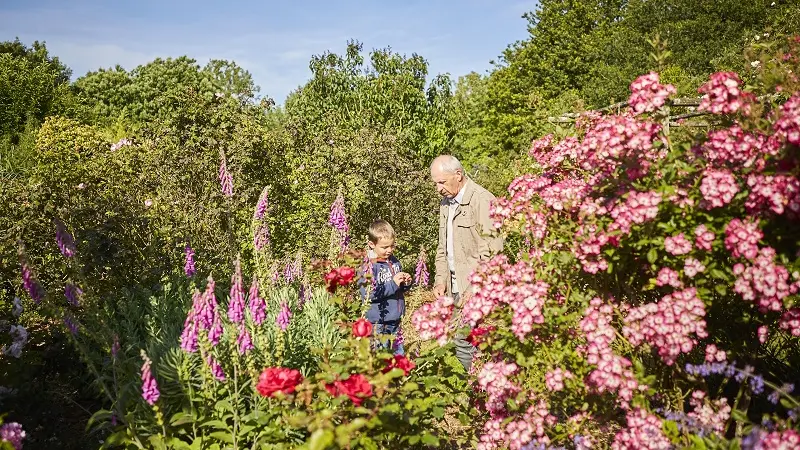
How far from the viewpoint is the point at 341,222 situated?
467cm

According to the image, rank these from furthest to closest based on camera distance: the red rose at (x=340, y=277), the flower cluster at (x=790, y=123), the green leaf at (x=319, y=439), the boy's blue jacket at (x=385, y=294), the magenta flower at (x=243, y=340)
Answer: the boy's blue jacket at (x=385, y=294), the red rose at (x=340, y=277), the magenta flower at (x=243, y=340), the flower cluster at (x=790, y=123), the green leaf at (x=319, y=439)

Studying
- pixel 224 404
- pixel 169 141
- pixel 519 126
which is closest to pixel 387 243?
pixel 224 404

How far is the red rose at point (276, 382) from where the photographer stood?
2570 mm

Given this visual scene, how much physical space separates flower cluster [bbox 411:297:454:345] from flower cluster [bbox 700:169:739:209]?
1.37 metres

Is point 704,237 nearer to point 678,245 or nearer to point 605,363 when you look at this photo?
point 678,245

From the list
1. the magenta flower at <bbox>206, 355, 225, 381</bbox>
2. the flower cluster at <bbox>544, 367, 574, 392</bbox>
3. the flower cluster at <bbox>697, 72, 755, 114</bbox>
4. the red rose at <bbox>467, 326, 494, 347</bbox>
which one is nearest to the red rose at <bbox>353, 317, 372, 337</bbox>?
the red rose at <bbox>467, 326, 494, 347</bbox>

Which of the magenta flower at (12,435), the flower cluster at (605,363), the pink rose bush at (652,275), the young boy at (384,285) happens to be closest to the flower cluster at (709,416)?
the pink rose bush at (652,275)

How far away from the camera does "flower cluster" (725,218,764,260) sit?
2.21 metres

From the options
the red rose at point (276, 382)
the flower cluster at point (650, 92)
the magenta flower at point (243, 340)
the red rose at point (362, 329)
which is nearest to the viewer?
the red rose at point (276, 382)

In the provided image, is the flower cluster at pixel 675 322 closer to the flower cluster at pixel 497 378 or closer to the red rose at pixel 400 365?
the flower cluster at pixel 497 378

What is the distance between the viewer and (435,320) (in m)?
3.10

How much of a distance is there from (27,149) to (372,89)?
60.4 feet

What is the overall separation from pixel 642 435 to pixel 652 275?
940mm

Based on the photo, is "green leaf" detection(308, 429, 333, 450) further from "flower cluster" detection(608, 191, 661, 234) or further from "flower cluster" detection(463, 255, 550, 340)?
"flower cluster" detection(608, 191, 661, 234)
